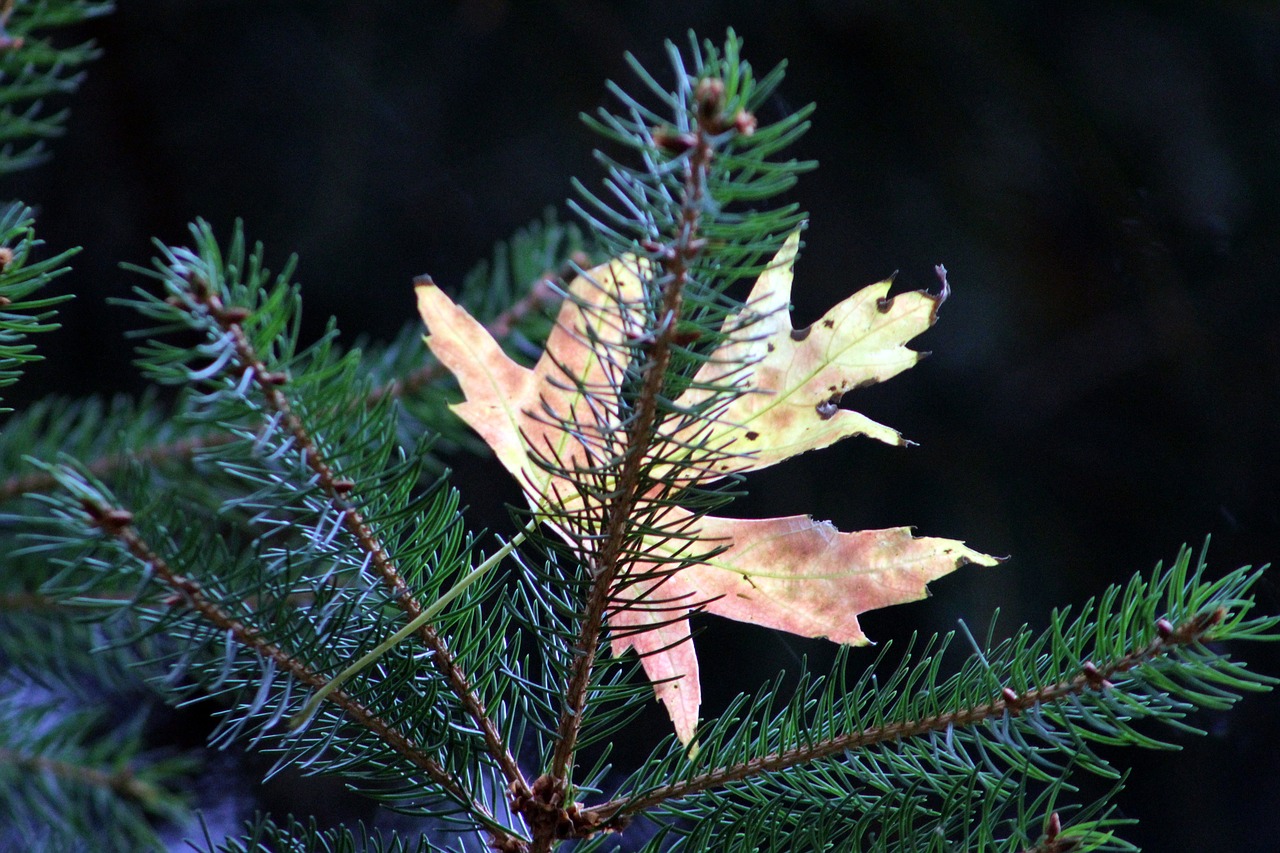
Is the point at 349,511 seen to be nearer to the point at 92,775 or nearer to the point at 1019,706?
the point at 1019,706

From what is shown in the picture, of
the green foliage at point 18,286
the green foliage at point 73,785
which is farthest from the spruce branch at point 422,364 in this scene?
the green foliage at point 18,286

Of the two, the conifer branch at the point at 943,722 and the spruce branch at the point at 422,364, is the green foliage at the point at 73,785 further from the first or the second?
the conifer branch at the point at 943,722

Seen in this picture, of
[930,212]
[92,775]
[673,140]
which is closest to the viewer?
[673,140]

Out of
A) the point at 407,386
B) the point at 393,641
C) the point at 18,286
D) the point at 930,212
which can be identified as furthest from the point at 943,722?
the point at 930,212

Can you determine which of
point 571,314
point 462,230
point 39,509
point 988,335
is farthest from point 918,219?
point 39,509

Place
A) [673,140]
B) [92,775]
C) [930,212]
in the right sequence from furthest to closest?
[930,212] < [92,775] < [673,140]

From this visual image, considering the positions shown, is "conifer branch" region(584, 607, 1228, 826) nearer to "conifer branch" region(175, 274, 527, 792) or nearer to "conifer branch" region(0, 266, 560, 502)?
"conifer branch" region(175, 274, 527, 792)
